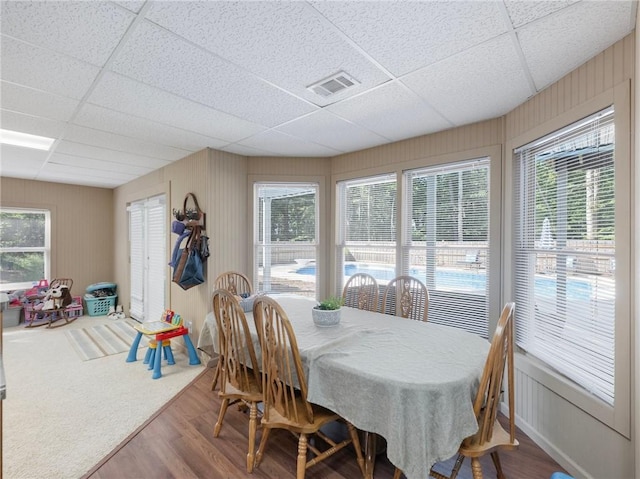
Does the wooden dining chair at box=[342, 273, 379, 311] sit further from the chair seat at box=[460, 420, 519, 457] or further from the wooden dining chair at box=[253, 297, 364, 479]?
the chair seat at box=[460, 420, 519, 457]

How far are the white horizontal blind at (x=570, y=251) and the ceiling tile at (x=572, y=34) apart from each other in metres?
0.37

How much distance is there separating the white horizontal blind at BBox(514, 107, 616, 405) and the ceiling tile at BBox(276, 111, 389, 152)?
1.39 metres

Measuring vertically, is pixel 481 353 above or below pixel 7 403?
above

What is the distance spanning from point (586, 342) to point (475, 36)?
6.19 ft

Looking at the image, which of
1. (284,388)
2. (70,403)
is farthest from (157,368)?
(284,388)

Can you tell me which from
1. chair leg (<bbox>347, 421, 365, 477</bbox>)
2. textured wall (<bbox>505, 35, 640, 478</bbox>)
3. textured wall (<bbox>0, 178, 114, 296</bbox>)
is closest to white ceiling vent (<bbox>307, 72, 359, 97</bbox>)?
textured wall (<bbox>505, 35, 640, 478</bbox>)

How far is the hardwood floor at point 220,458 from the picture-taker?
190 cm

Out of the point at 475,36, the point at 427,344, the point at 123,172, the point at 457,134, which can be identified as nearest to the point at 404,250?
the point at 457,134

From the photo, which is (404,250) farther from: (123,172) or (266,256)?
(123,172)

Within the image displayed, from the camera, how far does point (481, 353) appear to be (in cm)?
180

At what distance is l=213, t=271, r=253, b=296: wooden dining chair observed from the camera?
3279mm

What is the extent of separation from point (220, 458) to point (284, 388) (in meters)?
0.81

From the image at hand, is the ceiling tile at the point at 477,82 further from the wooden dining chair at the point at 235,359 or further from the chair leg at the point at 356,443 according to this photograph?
the chair leg at the point at 356,443

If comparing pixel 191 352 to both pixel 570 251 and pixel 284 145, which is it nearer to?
pixel 284 145
